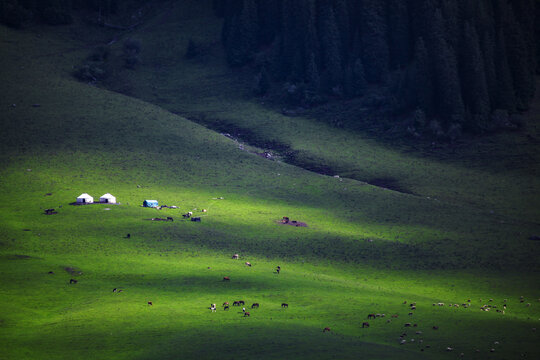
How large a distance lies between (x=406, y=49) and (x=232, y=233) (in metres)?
73.7

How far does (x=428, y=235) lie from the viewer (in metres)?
74.0

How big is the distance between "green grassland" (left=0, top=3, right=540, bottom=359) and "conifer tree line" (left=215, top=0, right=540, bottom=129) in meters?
9.71

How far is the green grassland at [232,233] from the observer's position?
42.0 m

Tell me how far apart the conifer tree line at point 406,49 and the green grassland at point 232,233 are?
31.8 ft

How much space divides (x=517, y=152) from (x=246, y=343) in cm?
7696

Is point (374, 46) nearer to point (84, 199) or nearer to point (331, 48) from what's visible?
point (331, 48)

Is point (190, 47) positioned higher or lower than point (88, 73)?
higher

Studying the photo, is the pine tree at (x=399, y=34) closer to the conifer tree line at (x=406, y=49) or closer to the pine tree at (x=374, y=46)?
the conifer tree line at (x=406, y=49)

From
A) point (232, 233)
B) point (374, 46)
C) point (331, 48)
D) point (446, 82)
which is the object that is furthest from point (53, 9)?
point (232, 233)

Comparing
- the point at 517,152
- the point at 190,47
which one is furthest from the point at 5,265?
the point at 190,47

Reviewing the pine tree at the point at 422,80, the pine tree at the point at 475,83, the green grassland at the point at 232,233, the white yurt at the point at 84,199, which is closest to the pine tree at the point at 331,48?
the green grassland at the point at 232,233

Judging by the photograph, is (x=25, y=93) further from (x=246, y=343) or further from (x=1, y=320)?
(x=246, y=343)

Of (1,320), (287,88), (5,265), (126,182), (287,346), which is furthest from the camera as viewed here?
(287,88)

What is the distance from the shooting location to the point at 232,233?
70750 millimetres
